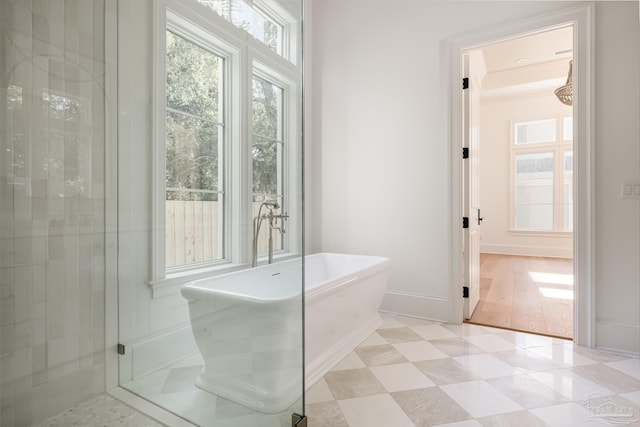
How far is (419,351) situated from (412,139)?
1760 millimetres

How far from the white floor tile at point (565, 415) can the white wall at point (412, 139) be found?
3.22 ft

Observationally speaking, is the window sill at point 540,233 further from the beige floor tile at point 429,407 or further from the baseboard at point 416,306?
the beige floor tile at point 429,407

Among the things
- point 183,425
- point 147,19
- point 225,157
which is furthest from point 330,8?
point 183,425

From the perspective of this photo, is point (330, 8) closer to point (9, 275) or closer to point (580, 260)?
point (580, 260)

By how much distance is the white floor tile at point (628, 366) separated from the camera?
1990 mm

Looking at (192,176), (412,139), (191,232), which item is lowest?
(191,232)

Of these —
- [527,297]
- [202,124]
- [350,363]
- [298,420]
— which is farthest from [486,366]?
[202,124]

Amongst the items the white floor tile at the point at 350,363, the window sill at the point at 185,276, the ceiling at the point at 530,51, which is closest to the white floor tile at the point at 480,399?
the white floor tile at the point at 350,363

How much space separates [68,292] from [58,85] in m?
0.89

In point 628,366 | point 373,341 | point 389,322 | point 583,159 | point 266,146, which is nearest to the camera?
point 266,146

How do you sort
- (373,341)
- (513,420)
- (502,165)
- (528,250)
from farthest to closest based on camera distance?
1. (502,165)
2. (528,250)
3. (373,341)
4. (513,420)

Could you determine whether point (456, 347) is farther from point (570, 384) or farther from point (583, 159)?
point (583, 159)

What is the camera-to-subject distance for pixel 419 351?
231 centimetres

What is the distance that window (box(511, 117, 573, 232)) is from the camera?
250 inches
